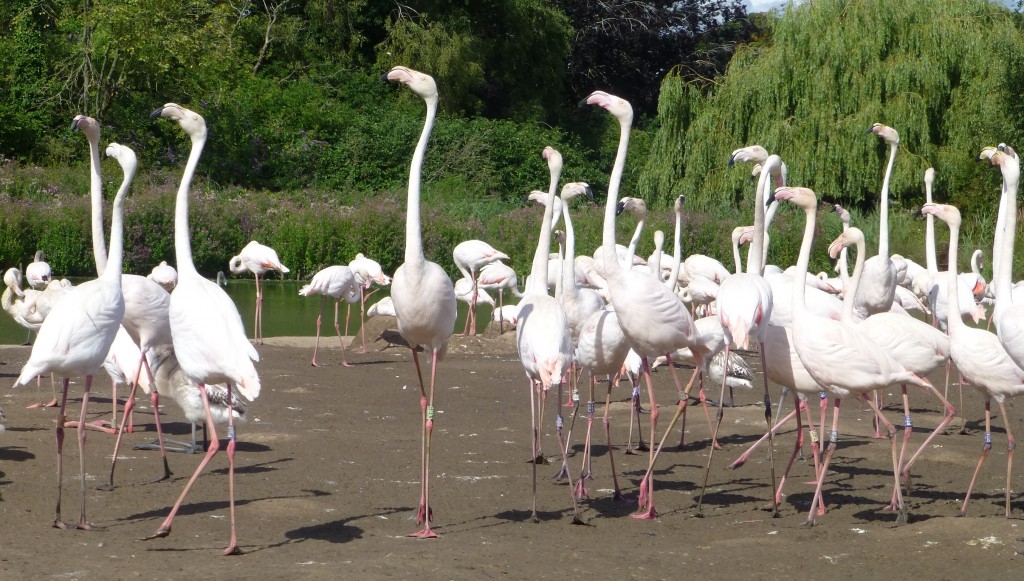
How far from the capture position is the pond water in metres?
15.5

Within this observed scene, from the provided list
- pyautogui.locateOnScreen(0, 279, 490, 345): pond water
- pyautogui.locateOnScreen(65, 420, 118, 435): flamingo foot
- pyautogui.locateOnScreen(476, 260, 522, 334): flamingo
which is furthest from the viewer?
pyautogui.locateOnScreen(0, 279, 490, 345): pond water

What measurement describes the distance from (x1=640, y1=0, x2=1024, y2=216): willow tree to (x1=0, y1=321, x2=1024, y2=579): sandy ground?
1222 cm

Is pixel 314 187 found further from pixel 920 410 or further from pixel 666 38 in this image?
pixel 920 410

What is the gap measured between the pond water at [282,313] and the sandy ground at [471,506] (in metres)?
5.88

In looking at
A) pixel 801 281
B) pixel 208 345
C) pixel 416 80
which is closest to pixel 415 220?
pixel 416 80

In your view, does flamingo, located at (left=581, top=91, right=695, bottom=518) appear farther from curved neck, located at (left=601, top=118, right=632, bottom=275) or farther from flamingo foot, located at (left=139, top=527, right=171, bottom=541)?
flamingo foot, located at (left=139, top=527, right=171, bottom=541)

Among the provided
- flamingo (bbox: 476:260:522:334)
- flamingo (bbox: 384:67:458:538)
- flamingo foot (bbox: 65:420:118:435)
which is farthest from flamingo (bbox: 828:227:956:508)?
→ flamingo (bbox: 476:260:522:334)

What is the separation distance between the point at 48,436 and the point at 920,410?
680 cm

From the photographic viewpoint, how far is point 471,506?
6.24 meters

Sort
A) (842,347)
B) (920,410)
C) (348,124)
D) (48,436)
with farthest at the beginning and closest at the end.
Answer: (348,124) < (920,410) < (48,436) < (842,347)

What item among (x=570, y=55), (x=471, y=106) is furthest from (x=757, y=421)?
(x=570, y=55)

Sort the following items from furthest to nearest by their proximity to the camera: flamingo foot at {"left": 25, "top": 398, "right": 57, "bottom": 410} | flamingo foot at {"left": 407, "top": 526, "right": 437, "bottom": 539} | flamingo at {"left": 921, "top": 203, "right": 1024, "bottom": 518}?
1. flamingo foot at {"left": 25, "top": 398, "right": 57, "bottom": 410}
2. flamingo at {"left": 921, "top": 203, "right": 1024, "bottom": 518}
3. flamingo foot at {"left": 407, "top": 526, "right": 437, "bottom": 539}

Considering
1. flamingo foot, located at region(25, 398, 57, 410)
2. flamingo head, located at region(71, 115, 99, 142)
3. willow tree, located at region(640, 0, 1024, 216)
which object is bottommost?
flamingo foot, located at region(25, 398, 57, 410)

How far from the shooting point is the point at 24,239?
65.6 feet
